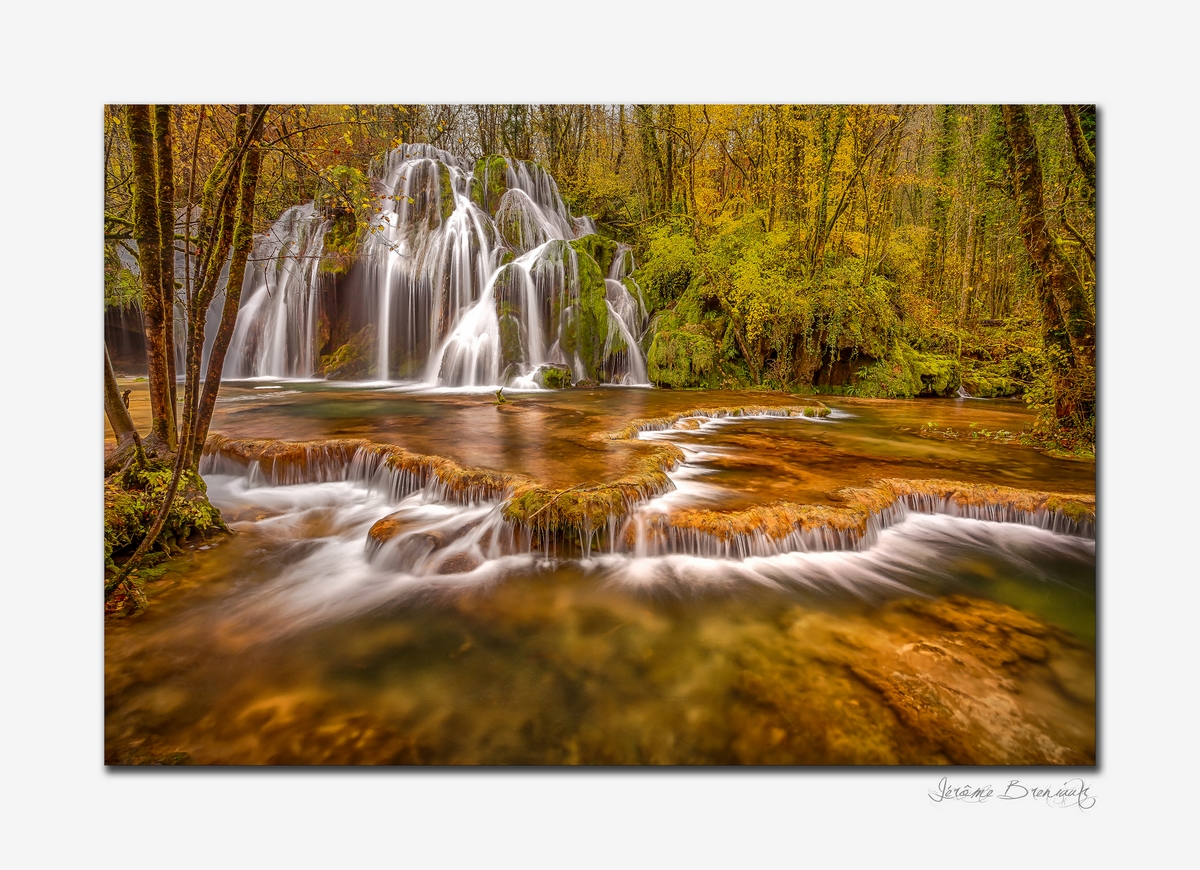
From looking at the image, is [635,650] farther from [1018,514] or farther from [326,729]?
[1018,514]

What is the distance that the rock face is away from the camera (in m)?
1.98

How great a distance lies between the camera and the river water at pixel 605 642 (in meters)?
2.02

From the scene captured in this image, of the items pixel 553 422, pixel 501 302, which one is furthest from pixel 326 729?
pixel 501 302

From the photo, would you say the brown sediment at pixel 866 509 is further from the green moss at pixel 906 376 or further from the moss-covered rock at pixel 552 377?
the moss-covered rock at pixel 552 377

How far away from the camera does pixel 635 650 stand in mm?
2592

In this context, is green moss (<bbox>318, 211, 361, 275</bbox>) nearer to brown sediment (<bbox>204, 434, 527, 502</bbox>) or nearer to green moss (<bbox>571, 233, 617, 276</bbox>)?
green moss (<bbox>571, 233, 617, 276</bbox>)

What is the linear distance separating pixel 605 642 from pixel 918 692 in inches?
58.1

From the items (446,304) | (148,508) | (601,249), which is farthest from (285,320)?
(148,508)

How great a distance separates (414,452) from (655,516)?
9.13ft

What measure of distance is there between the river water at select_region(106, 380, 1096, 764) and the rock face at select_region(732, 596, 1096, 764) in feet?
0.04

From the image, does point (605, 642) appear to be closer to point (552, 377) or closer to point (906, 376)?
point (552, 377)

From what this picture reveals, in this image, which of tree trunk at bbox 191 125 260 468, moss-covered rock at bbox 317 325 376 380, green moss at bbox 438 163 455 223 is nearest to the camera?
tree trunk at bbox 191 125 260 468

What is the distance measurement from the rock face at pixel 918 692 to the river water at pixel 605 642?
0.04 feet

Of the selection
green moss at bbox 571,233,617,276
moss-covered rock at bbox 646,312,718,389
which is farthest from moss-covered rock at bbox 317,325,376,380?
moss-covered rock at bbox 646,312,718,389
